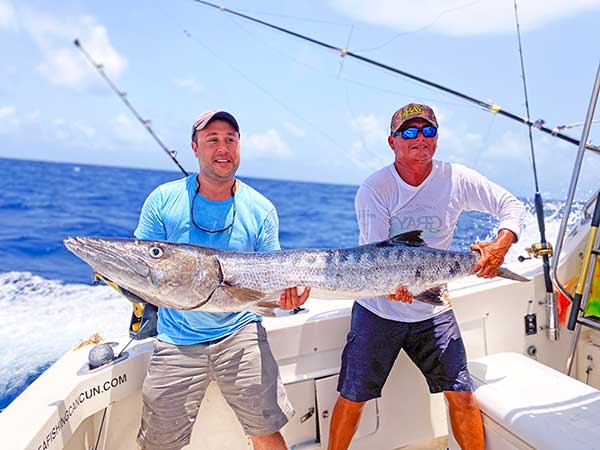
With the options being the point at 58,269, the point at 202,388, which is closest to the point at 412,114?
the point at 202,388

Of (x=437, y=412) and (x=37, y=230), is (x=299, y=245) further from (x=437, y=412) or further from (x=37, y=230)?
(x=437, y=412)

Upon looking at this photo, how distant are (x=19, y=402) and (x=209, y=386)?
89 cm

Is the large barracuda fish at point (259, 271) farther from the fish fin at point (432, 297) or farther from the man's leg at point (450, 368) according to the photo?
the man's leg at point (450, 368)

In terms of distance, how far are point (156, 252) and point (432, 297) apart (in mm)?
1307

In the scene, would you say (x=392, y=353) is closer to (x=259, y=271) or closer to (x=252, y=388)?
(x=252, y=388)

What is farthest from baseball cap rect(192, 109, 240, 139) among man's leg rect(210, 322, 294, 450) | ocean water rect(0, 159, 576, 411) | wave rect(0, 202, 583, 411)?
ocean water rect(0, 159, 576, 411)

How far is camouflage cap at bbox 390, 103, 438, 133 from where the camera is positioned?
7.73 ft

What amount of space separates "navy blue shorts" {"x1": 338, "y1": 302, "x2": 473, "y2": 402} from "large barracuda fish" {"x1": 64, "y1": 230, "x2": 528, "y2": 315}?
292mm

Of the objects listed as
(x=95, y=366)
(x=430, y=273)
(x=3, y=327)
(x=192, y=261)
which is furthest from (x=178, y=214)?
(x=3, y=327)

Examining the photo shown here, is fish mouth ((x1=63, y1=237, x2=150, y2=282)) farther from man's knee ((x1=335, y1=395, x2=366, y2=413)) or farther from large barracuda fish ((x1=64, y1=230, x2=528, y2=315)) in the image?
man's knee ((x1=335, y1=395, x2=366, y2=413))

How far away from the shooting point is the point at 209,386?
2.45m

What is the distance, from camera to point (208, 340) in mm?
2229

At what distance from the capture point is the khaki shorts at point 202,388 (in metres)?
2.13

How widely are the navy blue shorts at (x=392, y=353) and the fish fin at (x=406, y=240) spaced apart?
0.45 metres
